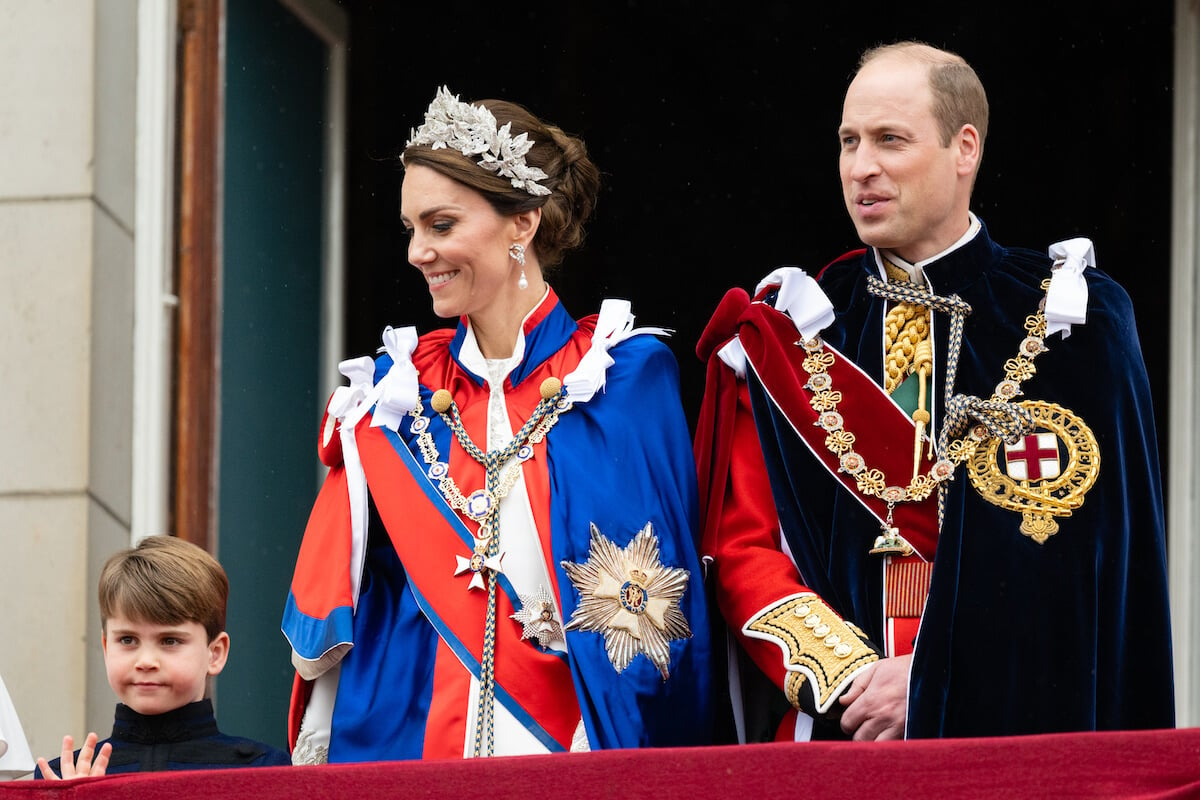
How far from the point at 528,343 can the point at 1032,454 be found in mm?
956

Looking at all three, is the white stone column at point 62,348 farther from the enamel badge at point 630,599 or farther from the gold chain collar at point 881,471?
the gold chain collar at point 881,471

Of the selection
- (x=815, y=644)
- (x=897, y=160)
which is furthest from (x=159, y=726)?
(x=897, y=160)

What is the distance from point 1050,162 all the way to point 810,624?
3827mm

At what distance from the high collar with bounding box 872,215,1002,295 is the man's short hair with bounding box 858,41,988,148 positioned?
0.18 meters

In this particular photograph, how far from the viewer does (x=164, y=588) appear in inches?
134

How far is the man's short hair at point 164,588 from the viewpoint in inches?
134

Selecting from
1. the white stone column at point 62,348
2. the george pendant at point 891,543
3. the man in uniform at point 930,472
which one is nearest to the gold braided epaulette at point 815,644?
the man in uniform at point 930,472

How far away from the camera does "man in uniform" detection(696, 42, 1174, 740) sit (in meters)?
3.46

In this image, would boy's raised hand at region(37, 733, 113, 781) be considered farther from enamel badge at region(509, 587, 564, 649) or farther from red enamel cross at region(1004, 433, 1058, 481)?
red enamel cross at region(1004, 433, 1058, 481)

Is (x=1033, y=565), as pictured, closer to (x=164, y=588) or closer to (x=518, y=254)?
(x=518, y=254)

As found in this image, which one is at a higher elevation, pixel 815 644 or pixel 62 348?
pixel 62 348

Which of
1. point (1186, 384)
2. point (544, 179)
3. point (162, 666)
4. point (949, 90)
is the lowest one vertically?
point (162, 666)

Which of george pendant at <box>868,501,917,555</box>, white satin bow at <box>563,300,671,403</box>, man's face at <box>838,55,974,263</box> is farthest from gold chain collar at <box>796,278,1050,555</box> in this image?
white satin bow at <box>563,300,671,403</box>

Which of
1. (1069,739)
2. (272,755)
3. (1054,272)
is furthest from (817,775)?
(1054,272)
